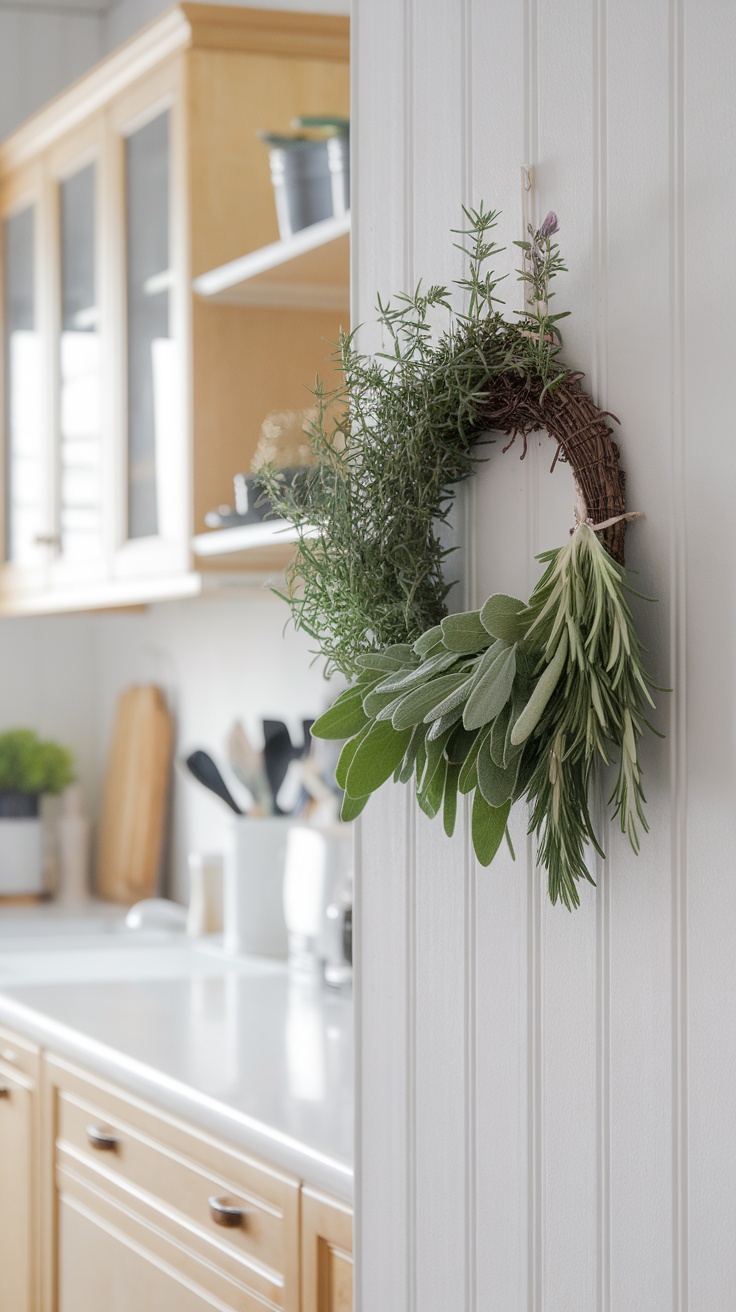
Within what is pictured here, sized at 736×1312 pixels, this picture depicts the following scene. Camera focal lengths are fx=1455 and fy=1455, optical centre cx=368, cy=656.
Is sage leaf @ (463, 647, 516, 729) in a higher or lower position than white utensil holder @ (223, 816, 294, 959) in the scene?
higher

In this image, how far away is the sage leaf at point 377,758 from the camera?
1.00 meters

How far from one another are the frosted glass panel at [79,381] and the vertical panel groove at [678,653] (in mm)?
1879

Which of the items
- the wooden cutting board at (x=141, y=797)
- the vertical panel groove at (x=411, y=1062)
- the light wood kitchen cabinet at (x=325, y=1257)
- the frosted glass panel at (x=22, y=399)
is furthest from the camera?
the wooden cutting board at (x=141, y=797)

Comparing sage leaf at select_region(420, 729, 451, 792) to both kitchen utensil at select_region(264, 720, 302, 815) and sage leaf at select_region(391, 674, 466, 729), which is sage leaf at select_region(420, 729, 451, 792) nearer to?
sage leaf at select_region(391, 674, 466, 729)

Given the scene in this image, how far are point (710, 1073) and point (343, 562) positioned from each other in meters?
0.44

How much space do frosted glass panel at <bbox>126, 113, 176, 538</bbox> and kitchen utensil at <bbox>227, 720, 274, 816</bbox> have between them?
473 mm

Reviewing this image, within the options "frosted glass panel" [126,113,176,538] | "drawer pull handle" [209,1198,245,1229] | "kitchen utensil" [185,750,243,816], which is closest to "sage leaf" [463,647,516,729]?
"drawer pull handle" [209,1198,245,1229]

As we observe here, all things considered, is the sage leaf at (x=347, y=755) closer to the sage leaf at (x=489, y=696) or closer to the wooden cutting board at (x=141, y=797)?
the sage leaf at (x=489, y=696)

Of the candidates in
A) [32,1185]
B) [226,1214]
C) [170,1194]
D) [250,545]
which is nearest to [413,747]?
[226,1214]

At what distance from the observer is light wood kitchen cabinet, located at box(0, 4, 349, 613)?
2.25 metres

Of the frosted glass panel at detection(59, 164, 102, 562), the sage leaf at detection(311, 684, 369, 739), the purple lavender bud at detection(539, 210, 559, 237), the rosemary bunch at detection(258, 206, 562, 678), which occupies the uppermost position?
the frosted glass panel at detection(59, 164, 102, 562)

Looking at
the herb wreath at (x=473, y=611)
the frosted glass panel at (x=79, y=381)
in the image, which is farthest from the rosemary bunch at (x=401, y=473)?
the frosted glass panel at (x=79, y=381)

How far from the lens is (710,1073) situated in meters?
0.83

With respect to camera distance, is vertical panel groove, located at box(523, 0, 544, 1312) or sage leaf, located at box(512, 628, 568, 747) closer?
sage leaf, located at box(512, 628, 568, 747)
